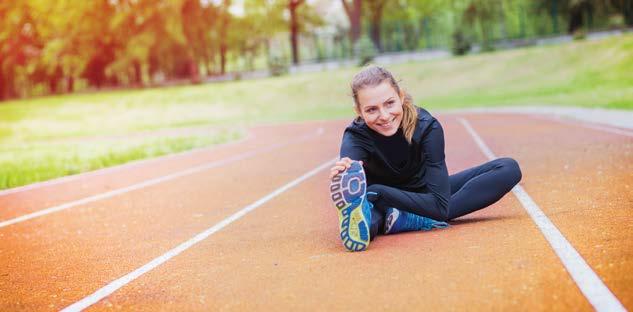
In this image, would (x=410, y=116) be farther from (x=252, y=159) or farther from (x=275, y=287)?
(x=252, y=159)

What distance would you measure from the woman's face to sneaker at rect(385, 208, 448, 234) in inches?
28.3

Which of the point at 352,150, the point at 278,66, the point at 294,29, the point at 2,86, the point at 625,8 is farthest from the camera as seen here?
the point at 2,86

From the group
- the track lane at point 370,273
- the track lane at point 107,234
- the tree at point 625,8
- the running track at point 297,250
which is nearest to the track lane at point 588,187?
the running track at point 297,250

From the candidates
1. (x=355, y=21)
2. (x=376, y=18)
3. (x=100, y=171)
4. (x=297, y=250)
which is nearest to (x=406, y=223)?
(x=297, y=250)

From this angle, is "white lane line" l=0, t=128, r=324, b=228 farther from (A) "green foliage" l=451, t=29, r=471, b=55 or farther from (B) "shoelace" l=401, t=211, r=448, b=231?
(A) "green foliage" l=451, t=29, r=471, b=55

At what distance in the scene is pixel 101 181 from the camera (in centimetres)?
1408

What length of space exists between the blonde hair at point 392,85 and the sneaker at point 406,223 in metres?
0.66

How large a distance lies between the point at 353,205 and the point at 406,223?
3.44 feet

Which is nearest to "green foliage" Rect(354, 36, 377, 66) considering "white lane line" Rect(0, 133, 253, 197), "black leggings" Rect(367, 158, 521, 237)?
"white lane line" Rect(0, 133, 253, 197)

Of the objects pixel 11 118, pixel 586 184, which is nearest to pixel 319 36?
pixel 11 118

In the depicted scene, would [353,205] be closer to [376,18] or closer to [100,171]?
[100,171]

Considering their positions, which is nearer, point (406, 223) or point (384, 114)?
point (384, 114)

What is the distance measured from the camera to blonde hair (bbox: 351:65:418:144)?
19.4 ft

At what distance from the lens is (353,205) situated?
5.57 m
